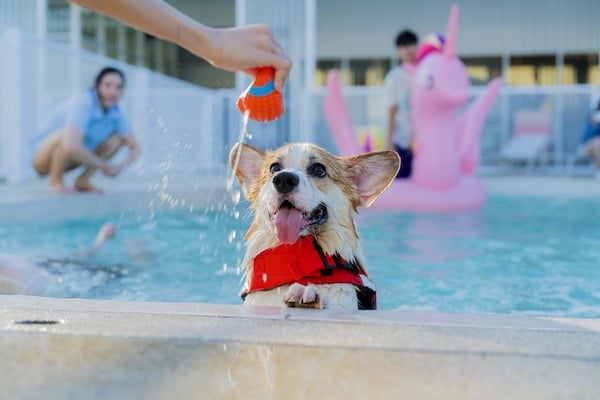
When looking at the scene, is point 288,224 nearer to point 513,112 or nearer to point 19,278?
point 19,278

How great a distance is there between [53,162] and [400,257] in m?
3.71

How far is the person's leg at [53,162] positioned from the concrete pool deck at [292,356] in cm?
547

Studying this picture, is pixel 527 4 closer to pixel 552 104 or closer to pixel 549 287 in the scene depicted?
pixel 552 104

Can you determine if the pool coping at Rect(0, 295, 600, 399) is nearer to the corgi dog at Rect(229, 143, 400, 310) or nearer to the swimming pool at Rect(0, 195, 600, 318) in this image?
the corgi dog at Rect(229, 143, 400, 310)

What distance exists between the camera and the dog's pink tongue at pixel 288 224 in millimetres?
2428

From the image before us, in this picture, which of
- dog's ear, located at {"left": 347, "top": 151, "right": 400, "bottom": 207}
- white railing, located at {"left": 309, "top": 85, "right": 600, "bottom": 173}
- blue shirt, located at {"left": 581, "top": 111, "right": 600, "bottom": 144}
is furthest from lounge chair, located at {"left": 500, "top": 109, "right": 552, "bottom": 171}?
dog's ear, located at {"left": 347, "top": 151, "right": 400, "bottom": 207}

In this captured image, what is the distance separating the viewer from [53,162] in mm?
6863

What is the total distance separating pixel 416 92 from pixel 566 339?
5.55 meters

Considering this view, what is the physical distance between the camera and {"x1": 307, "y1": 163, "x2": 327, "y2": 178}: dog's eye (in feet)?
8.65

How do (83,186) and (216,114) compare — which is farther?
(216,114)

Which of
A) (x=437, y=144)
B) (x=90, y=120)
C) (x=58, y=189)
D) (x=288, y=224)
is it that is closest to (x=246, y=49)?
(x=288, y=224)

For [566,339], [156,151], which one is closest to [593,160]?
[156,151]

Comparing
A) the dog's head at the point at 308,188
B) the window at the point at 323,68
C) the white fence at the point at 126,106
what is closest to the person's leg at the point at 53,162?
the white fence at the point at 126,106

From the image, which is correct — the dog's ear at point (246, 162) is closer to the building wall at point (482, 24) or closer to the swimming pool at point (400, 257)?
the swimming pool at point (400, 257)
